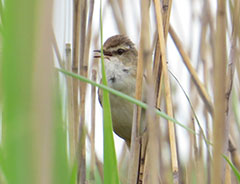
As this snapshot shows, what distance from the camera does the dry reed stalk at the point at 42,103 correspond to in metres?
0.58

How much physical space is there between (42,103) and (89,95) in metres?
1.28

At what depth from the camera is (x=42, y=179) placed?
0.58 metres

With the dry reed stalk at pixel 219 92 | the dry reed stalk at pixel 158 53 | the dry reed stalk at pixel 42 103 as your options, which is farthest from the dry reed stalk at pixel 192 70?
the dry reed stalk at pixel 42 103

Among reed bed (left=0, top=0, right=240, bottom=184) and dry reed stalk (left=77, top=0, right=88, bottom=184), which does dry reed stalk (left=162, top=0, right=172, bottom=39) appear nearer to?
reed bed (left=0, top=0, right=240, bottom=184)

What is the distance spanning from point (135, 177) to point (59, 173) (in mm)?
501

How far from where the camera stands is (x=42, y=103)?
1.90ft

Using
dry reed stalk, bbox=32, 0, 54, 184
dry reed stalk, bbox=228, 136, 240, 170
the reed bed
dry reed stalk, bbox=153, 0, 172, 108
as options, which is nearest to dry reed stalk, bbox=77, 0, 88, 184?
the reed bed

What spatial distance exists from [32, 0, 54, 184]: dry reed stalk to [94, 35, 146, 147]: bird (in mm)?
1370

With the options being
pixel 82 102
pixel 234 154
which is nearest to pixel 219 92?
pixel 82 102

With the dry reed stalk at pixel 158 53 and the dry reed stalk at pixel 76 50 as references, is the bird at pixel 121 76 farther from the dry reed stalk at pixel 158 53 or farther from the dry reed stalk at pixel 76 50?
the dry reed stalk at pixel 158 53

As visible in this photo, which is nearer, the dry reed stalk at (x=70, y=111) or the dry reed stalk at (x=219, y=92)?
the dry reed stalk at (x=219, y=92)

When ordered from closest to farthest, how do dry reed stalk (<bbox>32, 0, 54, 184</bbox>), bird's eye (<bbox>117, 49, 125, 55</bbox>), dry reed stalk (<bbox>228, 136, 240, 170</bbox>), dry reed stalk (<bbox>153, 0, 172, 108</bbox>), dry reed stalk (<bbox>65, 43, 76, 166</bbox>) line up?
dry reed stalk (<bbox>32, 0, 54, 184</bbox>) → dry reed stalk (<bbox>65, 43, 76, 166</bbox>) → dry reed stalk (<bbox>153, 0, 172, 108</bbox>) → dry reed stalk (<bbox>228, 136, 240, 170</bbox>) → bird's eye (<bbox>117, 49, 125, 55</bbox>)

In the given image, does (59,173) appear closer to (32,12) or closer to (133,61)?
(32,12)

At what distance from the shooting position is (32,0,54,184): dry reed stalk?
577mm
